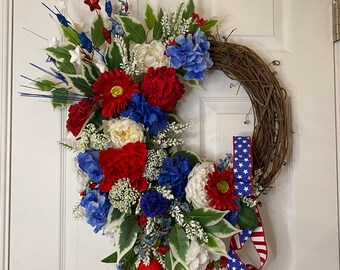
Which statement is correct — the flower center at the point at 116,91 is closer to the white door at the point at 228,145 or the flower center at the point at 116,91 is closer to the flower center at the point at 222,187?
the white door at the point at 228,145

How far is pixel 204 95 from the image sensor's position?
951 mm

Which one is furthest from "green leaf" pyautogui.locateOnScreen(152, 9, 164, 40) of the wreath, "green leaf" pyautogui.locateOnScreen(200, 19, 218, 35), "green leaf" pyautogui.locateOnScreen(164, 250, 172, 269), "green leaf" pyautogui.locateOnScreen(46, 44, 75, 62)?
"green leaf" pyautogui.locateOnScreen(164, 250, 172, 269)

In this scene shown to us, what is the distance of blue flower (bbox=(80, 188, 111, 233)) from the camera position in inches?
31.4

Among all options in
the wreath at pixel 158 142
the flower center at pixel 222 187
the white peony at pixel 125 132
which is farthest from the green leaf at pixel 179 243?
the white peony at pixel 125 132

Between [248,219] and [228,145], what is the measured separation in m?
0.22

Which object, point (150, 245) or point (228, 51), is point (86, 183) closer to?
point (150, 245)

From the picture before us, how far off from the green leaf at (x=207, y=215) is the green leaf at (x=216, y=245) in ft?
0.12

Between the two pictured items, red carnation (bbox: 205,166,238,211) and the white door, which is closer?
red carnation (bbox: 205,166,238,211)

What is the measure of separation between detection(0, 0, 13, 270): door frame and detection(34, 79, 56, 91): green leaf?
0.12m

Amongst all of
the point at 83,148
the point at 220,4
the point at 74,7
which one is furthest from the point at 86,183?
the point at 220,4

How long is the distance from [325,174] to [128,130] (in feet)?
1.93

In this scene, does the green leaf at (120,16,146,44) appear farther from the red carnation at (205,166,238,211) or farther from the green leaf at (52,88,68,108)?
the red carnation at (205,166,238,211)

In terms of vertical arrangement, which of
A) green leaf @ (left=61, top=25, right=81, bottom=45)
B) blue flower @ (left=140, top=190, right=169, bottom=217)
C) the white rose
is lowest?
blue flower @ (left=140, top=190, right=169, bottom=217)

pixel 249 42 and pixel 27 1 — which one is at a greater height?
pixel 27 1
